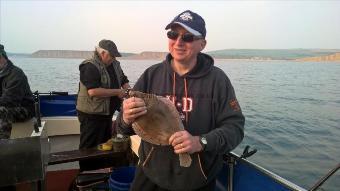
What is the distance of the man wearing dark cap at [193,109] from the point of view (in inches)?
92.1

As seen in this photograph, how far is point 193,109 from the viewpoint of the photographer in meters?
2.39

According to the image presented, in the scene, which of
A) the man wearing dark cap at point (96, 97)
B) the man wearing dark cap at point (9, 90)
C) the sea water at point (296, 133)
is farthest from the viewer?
the sea water at point (296, 133)

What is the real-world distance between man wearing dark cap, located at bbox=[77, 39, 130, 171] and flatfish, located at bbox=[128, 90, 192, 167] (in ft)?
8.78

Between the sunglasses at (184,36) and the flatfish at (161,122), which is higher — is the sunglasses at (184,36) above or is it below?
above

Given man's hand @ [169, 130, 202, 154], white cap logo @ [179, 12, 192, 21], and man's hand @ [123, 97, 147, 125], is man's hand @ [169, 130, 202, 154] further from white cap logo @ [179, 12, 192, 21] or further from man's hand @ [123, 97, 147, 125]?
white cap logo @ [179, 12, 192, 21]

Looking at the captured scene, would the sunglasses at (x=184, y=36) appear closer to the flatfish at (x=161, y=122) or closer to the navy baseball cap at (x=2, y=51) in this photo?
the flatfish at (x=161, y=122)

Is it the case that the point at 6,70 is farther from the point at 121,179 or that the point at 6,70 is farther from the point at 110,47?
the point at 121,179

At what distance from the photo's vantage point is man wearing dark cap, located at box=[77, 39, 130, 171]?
4918 millimetres

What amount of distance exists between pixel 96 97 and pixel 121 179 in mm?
1348

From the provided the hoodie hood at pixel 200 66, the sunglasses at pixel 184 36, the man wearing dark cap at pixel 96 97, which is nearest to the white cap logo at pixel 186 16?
the sunglasses at pixel 184 36

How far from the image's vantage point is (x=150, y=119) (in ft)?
7.32

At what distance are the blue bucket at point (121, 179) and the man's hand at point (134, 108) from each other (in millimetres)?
1910

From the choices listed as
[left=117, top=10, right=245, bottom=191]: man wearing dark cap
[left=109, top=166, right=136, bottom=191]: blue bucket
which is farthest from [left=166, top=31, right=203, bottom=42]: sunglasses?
[left=109, top=166, right=136, bottom=191]: blue bucket

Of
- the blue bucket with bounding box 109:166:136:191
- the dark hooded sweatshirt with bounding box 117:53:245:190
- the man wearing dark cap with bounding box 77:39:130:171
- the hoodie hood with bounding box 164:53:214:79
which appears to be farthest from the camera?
the man wearing dark cap with bounding box 77:39:130:171
